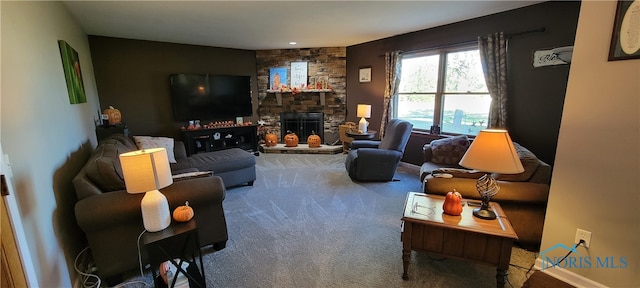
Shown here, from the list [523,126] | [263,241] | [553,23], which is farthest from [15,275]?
[553,23]

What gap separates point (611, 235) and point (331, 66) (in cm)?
503

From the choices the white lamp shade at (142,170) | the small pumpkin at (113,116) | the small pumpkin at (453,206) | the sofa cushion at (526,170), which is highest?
the small pumpkin at (113,116)

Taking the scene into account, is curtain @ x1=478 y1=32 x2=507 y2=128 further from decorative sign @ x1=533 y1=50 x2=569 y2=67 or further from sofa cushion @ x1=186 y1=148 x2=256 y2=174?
sofa cushion @ x1=186 y1=148 x2=256 y2=174

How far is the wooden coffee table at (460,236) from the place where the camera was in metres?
1.62

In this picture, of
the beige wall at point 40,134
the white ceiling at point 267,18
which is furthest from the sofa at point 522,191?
the beige wall at point 40,134

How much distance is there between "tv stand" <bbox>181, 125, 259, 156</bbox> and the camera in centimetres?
500

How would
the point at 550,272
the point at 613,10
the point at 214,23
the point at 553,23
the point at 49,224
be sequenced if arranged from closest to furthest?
the point at 613,10, the point at 49,224, the point at 550,272, the point at 553,23, the point at 214,23

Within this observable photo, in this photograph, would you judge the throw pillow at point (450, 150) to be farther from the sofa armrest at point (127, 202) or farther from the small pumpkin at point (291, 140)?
the small pumpkin at point (291, 140)

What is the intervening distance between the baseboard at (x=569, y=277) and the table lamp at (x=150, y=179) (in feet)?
8.79

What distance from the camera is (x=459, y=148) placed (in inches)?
127

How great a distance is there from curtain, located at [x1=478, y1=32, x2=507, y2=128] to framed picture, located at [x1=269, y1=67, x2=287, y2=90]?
387 cm

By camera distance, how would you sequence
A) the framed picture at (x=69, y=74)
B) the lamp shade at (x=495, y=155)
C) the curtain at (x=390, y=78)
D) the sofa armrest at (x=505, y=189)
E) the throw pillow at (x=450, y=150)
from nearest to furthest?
the lamp shade at (x=495, y=155) → the sofa armrest at (x=505, y=189) → the framed picture at (x=69, y=74) → the throw pillow at (x=450, y=150) → the curtain at (x=390, y=78)

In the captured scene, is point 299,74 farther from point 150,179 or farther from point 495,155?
point 495,155

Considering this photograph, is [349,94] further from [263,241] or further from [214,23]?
[263,241]
